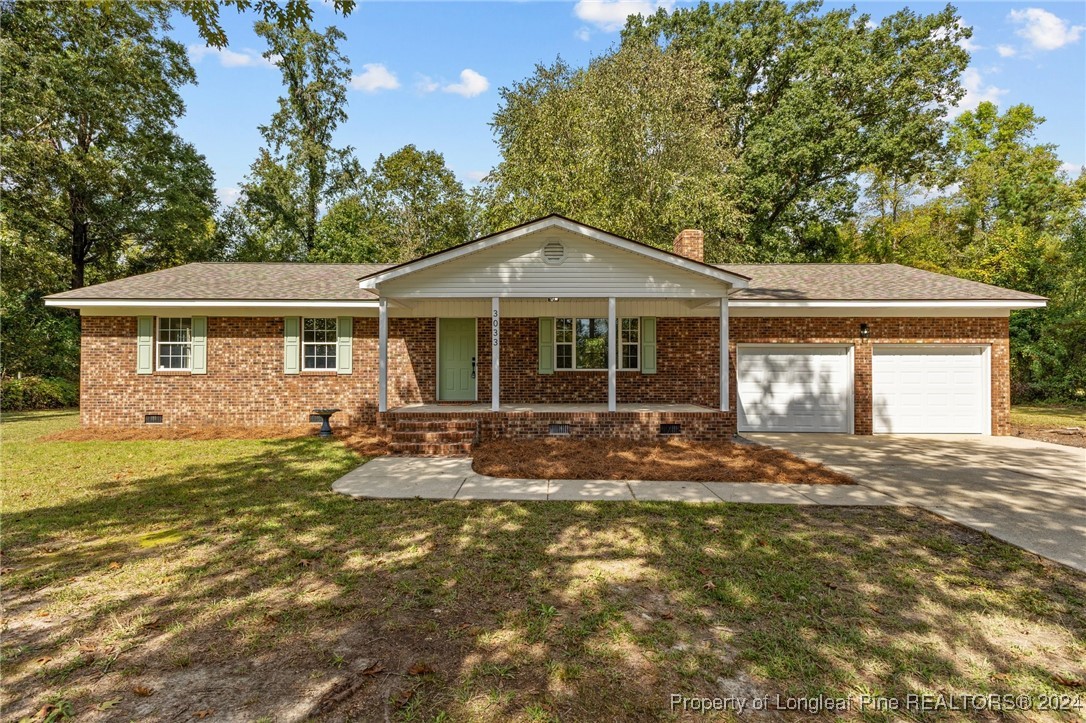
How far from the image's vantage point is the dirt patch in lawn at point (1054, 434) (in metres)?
10.6

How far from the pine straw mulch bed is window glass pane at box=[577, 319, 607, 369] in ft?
17.8

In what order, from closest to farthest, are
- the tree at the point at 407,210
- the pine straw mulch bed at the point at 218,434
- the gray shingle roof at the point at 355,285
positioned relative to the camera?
the pine straw mulch bed at the point at 218,434 → the gray shingle roof at the point at 355,285 → the tree at the point at 407,210

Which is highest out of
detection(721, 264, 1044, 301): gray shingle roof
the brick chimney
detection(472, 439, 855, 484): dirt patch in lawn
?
the brick chimney

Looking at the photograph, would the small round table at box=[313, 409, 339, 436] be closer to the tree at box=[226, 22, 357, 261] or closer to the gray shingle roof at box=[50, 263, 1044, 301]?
the gray shingle roof at box=[50, 263, 1044, 301]

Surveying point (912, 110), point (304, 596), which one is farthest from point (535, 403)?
point (912, 110)

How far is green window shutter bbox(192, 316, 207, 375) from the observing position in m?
12.2

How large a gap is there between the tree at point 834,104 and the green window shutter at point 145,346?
2413cm

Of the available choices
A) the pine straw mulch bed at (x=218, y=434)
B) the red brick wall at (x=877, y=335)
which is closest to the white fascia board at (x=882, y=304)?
the red brick wall at (x=877, y=335)

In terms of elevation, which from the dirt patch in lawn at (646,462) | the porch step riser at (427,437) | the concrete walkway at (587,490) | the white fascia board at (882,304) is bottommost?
the concrete walkway at (587,490)

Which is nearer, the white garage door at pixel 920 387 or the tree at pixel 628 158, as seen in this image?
the white garage door at pixel 920 387

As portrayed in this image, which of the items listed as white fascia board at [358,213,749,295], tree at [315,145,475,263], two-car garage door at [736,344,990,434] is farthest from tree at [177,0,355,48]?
tree at [315,145,475,263]

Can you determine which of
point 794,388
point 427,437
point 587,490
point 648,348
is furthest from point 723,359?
point 427,437

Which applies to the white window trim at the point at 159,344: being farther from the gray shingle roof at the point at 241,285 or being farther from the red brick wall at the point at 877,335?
the red brick wall at the point at 877,335

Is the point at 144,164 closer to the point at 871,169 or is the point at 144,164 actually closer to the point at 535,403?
the point at 535,403
